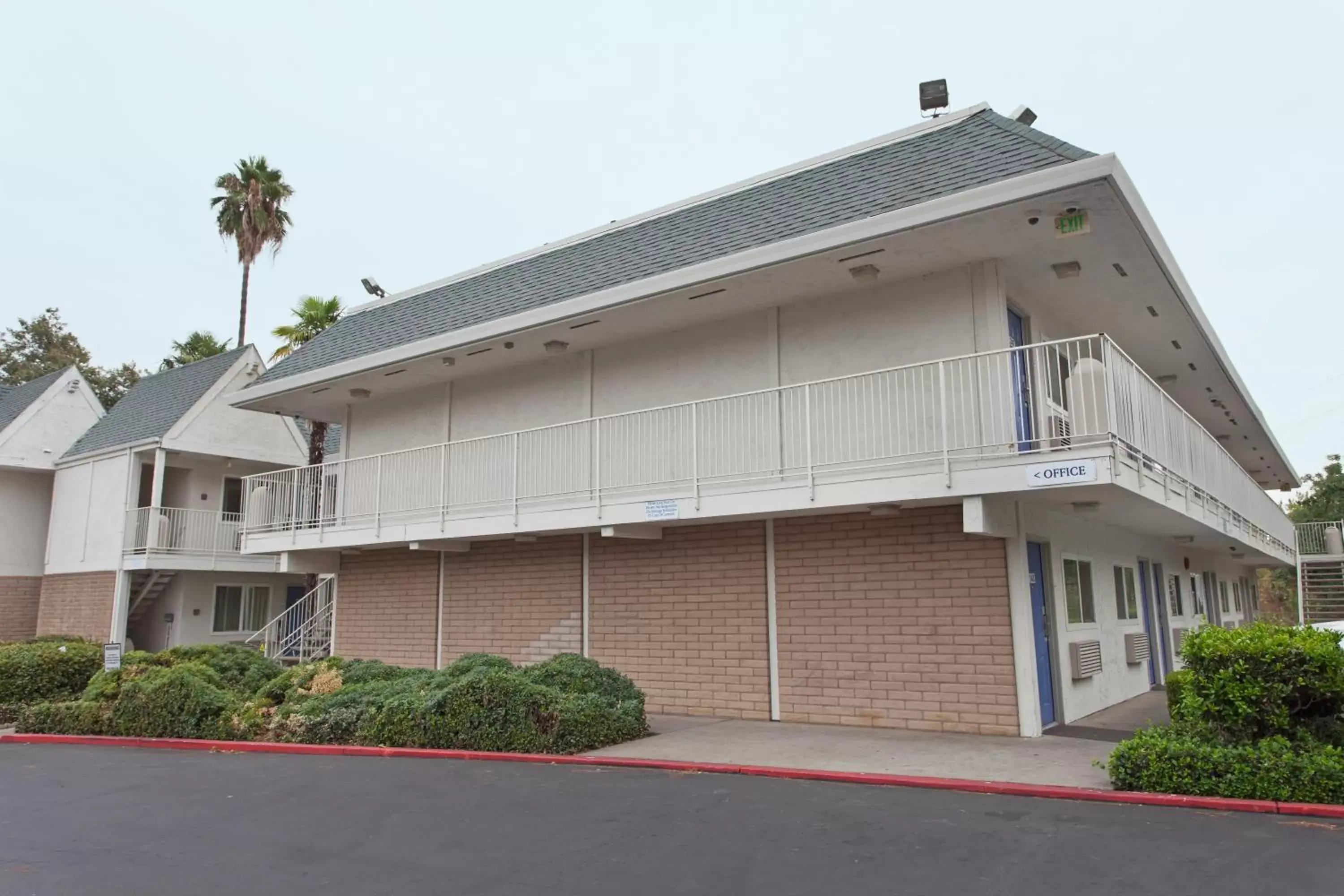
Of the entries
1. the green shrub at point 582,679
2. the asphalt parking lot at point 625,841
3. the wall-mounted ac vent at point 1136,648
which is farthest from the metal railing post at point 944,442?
the wall-mounted ac vent at point 1136,648

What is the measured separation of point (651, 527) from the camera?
12.9m

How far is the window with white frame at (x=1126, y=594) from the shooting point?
45.8 ft

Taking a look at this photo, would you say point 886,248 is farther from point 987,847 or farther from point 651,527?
point 987,847

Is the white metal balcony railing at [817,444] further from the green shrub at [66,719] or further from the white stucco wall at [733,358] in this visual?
the green shrub at [66,719]

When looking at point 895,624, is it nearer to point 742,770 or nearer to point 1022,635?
point 1022,635

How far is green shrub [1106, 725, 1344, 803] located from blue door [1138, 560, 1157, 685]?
8.52 meters

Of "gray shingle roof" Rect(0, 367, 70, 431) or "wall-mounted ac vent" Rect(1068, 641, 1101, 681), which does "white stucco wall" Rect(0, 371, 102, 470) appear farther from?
"wall-mounted ac vent" Rect(1068, 641, 1101, 681)

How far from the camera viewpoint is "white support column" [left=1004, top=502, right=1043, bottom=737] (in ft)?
33.0

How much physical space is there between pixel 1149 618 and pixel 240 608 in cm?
2183

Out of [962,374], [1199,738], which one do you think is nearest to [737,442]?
[962,374]

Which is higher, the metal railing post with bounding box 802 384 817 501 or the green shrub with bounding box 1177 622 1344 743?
the metal railing post with bounding box 802 384 817 501

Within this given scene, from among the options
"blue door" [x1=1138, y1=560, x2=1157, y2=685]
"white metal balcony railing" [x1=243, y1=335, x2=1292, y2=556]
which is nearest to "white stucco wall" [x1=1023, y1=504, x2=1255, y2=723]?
"blue door" [x1=1138, y1=560, x2=1157, y2=685]

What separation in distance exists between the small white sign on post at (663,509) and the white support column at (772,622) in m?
1.36

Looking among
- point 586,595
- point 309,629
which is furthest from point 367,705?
point 309,629
